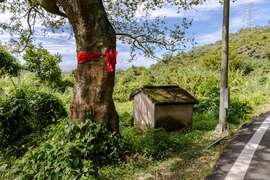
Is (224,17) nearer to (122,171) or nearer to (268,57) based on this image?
(122,171)

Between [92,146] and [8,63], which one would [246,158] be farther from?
[8,63]

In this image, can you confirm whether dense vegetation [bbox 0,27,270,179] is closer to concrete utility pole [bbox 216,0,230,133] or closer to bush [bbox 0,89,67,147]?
bush [bbox 0,89,67,147]

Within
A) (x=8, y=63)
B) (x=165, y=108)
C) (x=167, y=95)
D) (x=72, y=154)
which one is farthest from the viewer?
(x=8, y=63)

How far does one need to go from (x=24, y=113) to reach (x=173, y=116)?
3.35m

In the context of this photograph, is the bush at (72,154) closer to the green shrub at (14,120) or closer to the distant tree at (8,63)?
the green shrub at (14,120)

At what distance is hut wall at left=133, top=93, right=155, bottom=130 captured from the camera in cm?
826

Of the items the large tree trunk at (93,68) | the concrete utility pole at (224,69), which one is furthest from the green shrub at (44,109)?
the concrete utility pole at (224,69)

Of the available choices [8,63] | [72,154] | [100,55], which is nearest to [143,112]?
[100,55]

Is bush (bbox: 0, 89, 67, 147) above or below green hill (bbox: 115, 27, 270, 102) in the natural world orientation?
below

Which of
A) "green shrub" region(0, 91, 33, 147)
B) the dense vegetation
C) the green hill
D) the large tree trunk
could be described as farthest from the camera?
the green hill

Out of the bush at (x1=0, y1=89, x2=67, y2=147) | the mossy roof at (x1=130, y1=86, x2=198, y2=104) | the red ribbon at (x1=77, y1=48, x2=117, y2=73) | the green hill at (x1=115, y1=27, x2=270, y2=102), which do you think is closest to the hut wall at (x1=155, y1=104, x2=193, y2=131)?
the mossy roof at (x1=130, y1=86, x2=198, y2=104)

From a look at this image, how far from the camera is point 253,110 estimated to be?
11477 millimetres

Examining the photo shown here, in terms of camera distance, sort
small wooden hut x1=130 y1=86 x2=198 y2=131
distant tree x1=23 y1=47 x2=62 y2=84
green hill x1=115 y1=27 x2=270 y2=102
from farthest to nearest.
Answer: distant tree x1=23 y1=47 x2=62 y2=84
green hill x1=115 y1=27 x2=270 y2=102
small wooden hut x1=130 y1=86 x2=198 y2=131

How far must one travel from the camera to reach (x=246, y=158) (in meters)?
5.89
